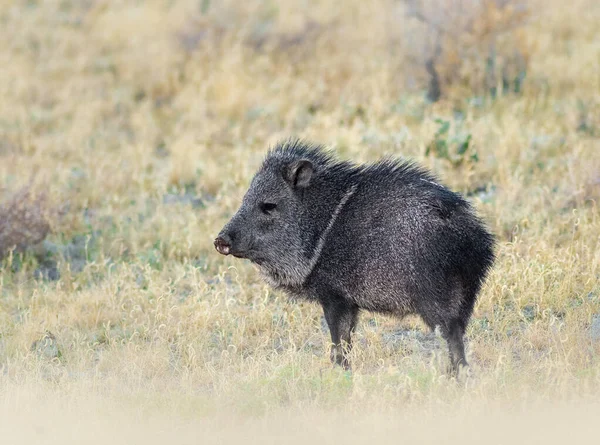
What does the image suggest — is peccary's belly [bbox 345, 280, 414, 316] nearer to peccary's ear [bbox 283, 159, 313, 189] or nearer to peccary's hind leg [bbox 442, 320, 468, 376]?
peccary's hind leg [bbox 442, 320, 468, 376]

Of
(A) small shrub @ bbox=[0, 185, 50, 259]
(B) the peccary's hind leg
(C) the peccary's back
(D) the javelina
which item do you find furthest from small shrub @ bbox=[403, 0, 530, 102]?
(B) the peccary's hind leg

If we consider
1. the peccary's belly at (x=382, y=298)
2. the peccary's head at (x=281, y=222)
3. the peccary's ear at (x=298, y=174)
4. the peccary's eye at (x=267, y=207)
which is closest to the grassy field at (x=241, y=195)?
the peccary's belly at (x=382, y=298)

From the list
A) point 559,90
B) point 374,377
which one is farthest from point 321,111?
point 374,377

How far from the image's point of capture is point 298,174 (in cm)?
636

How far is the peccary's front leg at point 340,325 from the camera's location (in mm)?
6062

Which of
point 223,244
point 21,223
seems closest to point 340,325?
point 223,244

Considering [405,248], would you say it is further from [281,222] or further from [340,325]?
[281,222]

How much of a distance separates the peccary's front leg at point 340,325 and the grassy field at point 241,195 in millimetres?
94

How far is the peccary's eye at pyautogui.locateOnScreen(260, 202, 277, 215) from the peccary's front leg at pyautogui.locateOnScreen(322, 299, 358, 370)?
68 centimetres

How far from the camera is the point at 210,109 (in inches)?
513

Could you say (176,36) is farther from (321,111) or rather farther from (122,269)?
(122,269)

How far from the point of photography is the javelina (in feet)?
18.5

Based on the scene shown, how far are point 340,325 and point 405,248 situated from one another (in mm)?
699

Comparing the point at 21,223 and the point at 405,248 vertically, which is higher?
the point at 405,248
